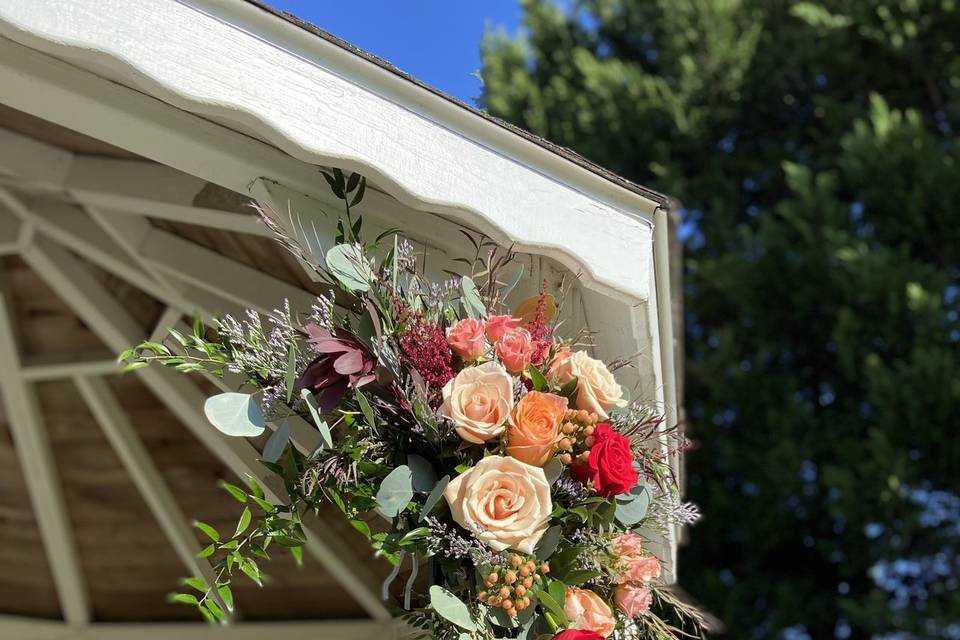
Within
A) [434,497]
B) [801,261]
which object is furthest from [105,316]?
[801,261]

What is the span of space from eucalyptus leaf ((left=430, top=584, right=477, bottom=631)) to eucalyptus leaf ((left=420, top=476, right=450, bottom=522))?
4.0 inches

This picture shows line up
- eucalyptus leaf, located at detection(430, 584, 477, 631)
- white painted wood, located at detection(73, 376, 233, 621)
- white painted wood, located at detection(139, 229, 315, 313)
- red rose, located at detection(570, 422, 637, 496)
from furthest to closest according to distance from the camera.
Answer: white painted wood, located at detection(73, 376, 233, 621) → white painted wood, located at detection(139, 229, 315, 313) → red rose, located at detection(570, 422, 637, 496) → eucalyptus leaf, located at detection(430, 584, 477, 631)

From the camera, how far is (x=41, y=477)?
3.77 m

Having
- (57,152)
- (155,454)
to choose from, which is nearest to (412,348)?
(57,152)

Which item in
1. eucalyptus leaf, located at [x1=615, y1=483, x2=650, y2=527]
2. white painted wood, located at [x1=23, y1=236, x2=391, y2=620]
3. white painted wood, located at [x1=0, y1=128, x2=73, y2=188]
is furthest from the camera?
white painted wood, located at [x1=23, y1=236, x2=391, y2=620]

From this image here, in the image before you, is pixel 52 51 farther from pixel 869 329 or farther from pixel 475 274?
pixel 869 329

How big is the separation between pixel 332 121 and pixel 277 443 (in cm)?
51

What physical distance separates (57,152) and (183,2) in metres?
1.21

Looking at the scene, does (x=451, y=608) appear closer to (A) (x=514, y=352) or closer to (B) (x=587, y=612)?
(B) (x=587, y=612)

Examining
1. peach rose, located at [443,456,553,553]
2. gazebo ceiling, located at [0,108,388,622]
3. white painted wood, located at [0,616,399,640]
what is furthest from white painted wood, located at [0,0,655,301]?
white painted wood, located at [0,616,399,640]

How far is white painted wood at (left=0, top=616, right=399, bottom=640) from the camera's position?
3814 mm

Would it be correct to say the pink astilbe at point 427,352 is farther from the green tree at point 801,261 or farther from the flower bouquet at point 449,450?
the green tree at point 801,261

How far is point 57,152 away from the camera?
2.53m

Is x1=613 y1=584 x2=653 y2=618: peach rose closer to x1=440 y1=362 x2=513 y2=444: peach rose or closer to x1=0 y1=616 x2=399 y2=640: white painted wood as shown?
x1=440 y1=362 x2=513 y2=444: peach rose
